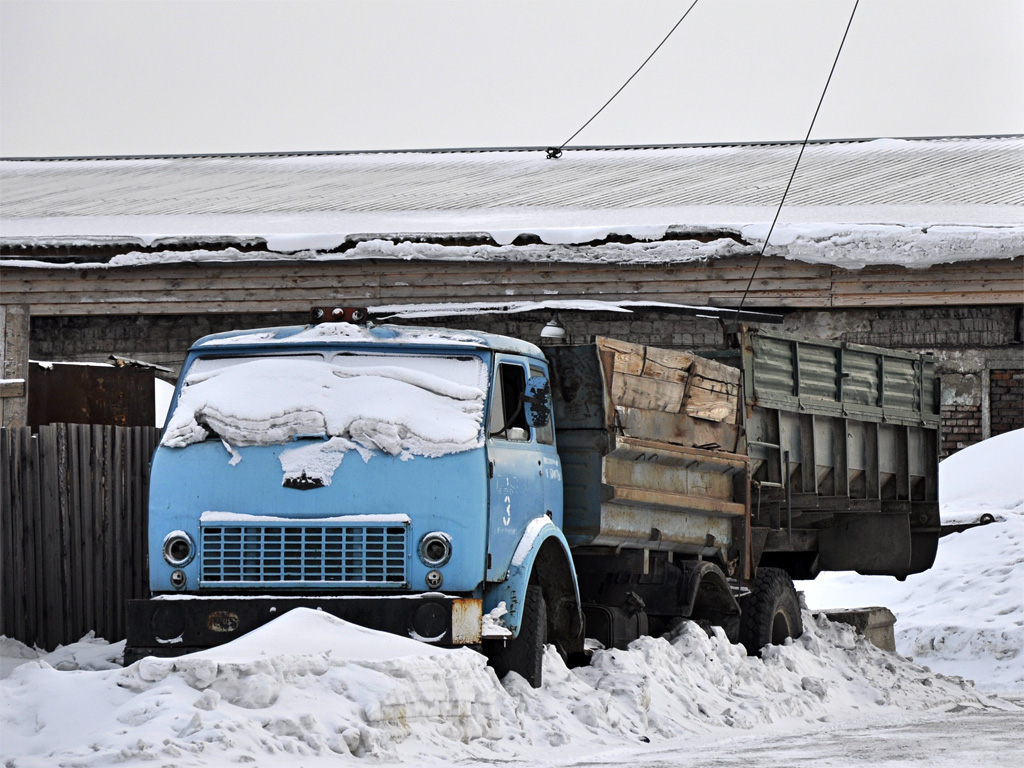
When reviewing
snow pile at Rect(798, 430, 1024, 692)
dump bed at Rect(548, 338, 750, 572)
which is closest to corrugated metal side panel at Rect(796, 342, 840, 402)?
dump bed at Rect(548, 338, 750, 572)

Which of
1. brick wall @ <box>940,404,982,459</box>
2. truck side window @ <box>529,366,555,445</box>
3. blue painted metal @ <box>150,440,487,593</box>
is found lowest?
brick wall @ <box>940,404,982,459</box>

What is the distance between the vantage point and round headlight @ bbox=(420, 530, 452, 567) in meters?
8.43

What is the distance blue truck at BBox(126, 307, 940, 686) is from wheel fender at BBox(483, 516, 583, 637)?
0.01 m

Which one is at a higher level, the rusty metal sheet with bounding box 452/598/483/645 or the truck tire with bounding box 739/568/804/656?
the rusty metal sheet with bounding box 452/598/483/645

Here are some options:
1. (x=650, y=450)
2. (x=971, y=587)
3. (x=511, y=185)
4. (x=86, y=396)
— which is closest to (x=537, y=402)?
(x=650, y=450)

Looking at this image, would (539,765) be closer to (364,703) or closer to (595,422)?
(364,703)

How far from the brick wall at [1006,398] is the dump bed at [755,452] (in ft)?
18.6

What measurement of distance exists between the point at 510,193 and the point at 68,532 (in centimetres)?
1453

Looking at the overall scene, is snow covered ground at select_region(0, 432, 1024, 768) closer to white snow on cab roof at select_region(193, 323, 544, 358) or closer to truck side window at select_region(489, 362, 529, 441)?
truck side window at select_region(489, 362, 529, 441)

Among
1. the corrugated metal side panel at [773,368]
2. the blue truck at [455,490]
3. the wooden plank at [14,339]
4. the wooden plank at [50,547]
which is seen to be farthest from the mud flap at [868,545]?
the wooden plank at [14,339]

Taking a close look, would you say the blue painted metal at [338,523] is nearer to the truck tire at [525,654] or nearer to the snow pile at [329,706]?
the truck tire at [525,654]

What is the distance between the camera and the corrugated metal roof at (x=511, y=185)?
21.4 meters

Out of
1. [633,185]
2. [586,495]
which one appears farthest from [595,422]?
[633,185]

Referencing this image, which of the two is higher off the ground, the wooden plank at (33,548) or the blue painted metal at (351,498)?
the blue painted metal at (351,498)
